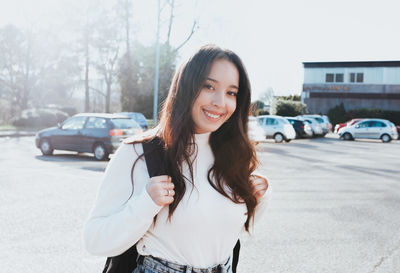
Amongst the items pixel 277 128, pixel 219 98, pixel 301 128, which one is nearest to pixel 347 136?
pixel 301 128

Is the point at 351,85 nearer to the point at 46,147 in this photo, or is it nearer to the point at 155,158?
the point at 46,147

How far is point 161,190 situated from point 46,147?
516 inches

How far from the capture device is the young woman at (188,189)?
1.67m

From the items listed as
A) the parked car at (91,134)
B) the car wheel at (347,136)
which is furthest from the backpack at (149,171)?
the car wheel at (347,136)

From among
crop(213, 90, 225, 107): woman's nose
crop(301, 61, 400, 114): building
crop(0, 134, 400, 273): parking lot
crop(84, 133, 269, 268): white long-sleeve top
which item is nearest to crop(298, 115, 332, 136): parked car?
crop(0, 134, 400, 273): parking lot

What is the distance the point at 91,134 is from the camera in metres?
12.7

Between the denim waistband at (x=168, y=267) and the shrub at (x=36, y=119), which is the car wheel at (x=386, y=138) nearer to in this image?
the shrub at (x=36, y=119)

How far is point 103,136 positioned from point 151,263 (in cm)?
1106

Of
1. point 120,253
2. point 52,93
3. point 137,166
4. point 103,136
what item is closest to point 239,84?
point 137,166

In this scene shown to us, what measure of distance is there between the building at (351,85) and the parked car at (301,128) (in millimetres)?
24265

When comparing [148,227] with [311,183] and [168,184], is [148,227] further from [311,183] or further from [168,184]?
[311,183]

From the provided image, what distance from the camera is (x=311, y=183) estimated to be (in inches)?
368

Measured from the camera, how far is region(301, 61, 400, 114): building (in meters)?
46.4

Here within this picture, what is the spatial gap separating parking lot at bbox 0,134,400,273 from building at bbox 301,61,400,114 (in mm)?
39394
